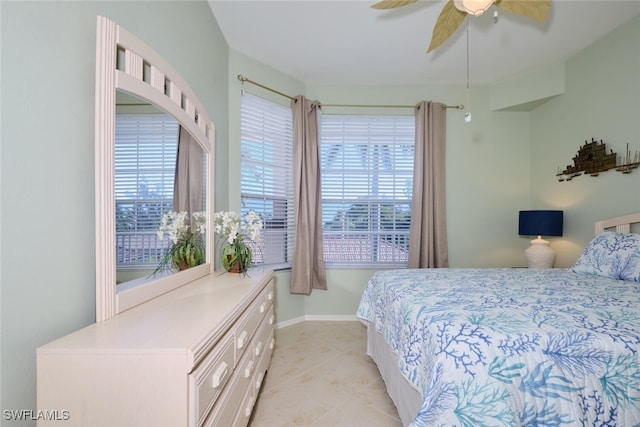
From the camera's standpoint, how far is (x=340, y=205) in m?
3.39

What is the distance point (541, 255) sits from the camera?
9.39 ft

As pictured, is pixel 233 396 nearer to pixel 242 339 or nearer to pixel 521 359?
pixel 242 339

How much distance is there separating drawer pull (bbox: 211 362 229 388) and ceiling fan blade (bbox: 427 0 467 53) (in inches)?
91.2

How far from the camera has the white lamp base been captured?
285 cm

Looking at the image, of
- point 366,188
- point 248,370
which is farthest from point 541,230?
point 248,370

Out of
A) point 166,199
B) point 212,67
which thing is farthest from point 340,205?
point 166,199

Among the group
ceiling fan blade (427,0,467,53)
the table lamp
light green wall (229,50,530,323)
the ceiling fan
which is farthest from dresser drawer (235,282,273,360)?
the table lamp

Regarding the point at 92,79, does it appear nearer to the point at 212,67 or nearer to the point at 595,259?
the point at 212,67

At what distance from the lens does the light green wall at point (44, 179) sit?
76cm

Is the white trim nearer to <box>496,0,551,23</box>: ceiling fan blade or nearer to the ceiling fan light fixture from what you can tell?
<box>496,0,551,23</box>: ceiling fan blade

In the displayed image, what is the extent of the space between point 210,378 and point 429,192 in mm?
2961

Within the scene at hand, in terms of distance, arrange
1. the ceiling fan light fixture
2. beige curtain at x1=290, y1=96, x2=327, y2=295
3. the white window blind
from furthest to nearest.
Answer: beige curtain at x1=290, y1=96, x2=327, y2=295, the ceiling fan light fixture, the white window blind

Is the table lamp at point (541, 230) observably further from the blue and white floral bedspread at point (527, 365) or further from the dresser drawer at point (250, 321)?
the dresser drawer at point (250, 321)

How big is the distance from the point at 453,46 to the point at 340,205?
1.99 meters
